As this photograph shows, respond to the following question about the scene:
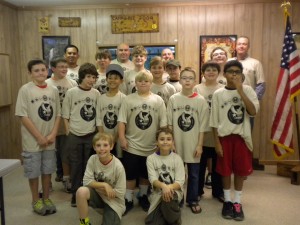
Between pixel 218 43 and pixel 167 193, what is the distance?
2795 millimetres

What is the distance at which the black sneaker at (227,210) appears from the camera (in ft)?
9.38

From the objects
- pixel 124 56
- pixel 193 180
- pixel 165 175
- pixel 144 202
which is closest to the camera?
pixel 165 175

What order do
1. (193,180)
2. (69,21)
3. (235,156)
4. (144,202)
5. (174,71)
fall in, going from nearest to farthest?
(235,156) → (193,180) → (144,202) → (174,71) → (69,21)

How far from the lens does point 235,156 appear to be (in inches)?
111

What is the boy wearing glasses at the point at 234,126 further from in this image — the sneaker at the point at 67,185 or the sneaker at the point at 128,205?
the sneaker at the point at 67,185

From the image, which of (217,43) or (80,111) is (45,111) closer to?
(80,111)

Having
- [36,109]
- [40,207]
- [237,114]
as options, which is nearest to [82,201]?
[40,207]

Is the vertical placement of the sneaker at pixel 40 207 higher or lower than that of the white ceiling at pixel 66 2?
lower

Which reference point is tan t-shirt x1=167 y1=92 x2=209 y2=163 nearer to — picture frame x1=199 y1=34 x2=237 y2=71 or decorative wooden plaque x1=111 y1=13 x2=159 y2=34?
picture frame x1=199 y1=34 x2=237 y2=71

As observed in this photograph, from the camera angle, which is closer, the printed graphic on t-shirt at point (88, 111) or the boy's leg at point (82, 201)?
the boy's leg at point (82, 201)

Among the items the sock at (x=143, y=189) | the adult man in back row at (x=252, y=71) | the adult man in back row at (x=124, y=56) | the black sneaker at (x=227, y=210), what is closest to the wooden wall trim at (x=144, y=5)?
the adult man in back row at (x=252, y=71)

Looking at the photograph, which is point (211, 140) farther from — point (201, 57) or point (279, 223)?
point (201, 57)

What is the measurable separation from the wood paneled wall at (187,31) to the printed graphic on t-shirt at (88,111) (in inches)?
77.5

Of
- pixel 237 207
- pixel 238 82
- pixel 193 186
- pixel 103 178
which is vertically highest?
pixel 238 82
